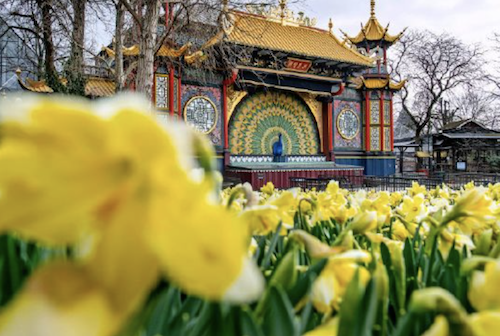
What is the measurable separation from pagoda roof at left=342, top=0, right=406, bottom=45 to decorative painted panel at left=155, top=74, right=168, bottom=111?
25.6 feet

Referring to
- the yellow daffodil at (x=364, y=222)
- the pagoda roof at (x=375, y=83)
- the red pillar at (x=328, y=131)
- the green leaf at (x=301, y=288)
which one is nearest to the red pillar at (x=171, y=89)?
the red pillar at (x=328, y=131)

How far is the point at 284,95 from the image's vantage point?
43.1 ft

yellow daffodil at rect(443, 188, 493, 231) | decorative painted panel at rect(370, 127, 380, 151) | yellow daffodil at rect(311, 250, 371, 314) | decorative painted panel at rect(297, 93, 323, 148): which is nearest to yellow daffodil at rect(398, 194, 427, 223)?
yellow daffodil at rect(443, 188, 493, 231)

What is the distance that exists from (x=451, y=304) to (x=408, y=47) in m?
27.4

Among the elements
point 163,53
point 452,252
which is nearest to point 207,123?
point 163,53

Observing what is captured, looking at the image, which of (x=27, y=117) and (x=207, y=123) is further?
(x=207, y=123)

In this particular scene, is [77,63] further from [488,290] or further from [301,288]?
[488,290]

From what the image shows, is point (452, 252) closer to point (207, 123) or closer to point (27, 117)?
point (27, 117)

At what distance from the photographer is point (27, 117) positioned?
0.27 m

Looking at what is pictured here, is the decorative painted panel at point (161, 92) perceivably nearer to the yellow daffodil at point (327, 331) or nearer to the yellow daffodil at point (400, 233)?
the yellow daffodil at point (400, 233)

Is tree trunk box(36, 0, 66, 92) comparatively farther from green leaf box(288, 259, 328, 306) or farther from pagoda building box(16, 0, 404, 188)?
green leaf box(288, 259, 328, 306)

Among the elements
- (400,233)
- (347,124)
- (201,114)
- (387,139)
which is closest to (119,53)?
(201,114)

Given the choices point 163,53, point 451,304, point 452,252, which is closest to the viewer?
point 451,304

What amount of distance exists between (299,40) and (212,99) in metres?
3.91
